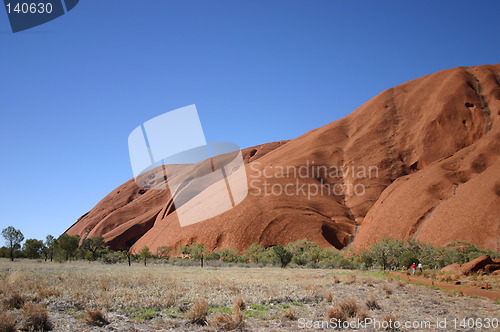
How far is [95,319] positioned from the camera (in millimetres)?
9469

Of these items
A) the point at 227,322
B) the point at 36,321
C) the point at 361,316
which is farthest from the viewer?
the point at 361,316

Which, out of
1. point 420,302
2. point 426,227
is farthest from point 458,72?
point 420,302

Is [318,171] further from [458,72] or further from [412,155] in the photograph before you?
[458,72]

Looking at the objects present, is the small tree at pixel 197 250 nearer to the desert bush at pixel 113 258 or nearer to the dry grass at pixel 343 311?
the desert bush at pixel 113 258

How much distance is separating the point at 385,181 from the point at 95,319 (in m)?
74.2

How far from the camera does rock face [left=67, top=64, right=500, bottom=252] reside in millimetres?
53125

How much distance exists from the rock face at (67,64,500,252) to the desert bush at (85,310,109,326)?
152 feet

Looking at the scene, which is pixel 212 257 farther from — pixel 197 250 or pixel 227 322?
pixel 227 322

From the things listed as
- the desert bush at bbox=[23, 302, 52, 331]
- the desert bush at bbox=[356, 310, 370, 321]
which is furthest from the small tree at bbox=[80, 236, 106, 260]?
the desert bush at bbox=[356, 310, 370, 321]

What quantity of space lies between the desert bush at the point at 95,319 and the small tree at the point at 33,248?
78.0 metres

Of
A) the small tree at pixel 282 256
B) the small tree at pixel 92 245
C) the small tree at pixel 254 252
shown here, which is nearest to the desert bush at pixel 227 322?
the small tree at pixel 282 256

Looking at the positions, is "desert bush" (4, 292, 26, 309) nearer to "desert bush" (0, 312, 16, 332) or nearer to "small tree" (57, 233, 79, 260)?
"desert bush" (0, 312, 16, 332)

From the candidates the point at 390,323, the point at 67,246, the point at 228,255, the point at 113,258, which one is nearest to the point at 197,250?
the point at 228,255

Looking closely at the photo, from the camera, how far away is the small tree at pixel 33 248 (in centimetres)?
7512
